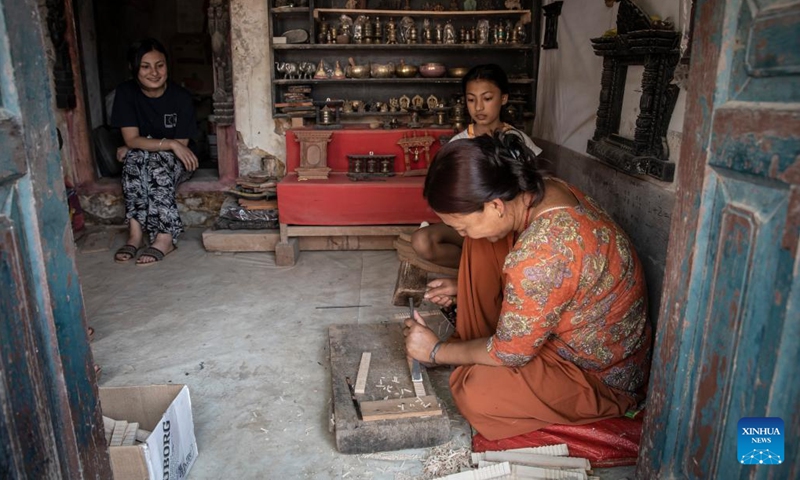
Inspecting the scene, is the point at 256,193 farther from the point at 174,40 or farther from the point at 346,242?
the point at 174,40

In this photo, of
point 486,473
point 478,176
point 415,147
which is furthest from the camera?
point 415,147

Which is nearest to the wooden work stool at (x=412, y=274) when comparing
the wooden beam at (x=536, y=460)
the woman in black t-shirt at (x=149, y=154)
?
the wooden beam at (x=536, y=460)

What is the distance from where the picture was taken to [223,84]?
4895 mm

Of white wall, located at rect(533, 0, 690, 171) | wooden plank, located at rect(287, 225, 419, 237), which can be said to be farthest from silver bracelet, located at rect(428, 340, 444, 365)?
wooden plank, located at rect(287, 225, 419, 237)

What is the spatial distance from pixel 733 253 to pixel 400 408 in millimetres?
1304

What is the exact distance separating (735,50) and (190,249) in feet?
13.4

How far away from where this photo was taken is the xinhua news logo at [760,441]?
121 cm

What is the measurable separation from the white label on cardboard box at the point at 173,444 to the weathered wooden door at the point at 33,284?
1.06ft

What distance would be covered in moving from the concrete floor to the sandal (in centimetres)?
6

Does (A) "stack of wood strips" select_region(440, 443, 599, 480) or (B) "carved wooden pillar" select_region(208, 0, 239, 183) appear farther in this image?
(B) "carved wooden pillar" select_region(208, 0, 239, 183)

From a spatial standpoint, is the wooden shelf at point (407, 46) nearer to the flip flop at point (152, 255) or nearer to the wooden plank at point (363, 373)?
the flip flop at point (152, 255)

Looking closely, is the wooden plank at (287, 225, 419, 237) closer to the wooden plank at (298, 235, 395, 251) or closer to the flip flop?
the wooden plank at (298, 235, 395, 251)

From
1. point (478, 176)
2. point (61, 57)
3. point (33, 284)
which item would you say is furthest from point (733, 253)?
point (61, 57)

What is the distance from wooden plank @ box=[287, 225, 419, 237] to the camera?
14.2 ft
